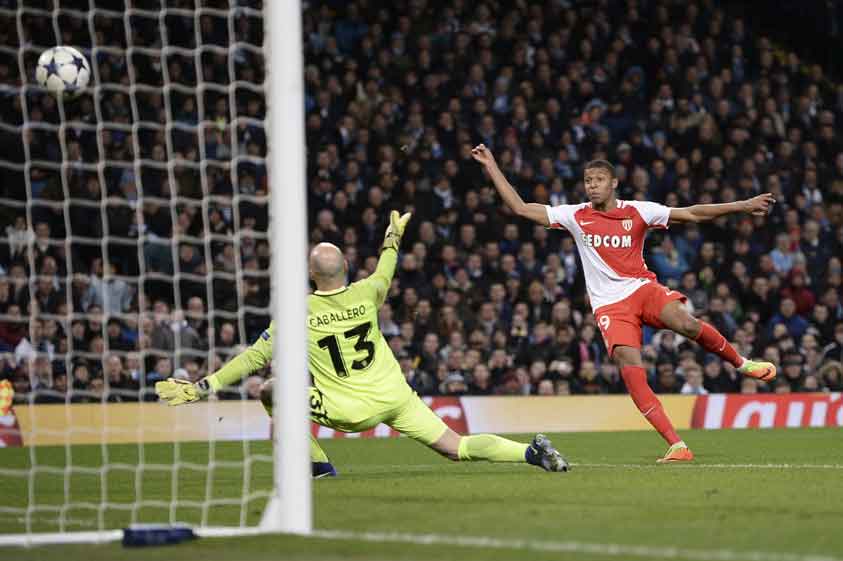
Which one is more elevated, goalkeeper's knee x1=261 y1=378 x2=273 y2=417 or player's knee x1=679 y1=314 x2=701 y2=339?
player's knee x1=679 y1=314 x2=701 y2=339

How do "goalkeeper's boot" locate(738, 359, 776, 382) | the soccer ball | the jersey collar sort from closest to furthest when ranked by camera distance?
the jersey collar
"goalkeeper's boot" locate(738, 359, 776, 382)
the soccer ball

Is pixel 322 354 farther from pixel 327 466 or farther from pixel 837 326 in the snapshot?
pixel 837 326

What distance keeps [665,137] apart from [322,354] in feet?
44.7

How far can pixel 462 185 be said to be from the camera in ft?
65.8

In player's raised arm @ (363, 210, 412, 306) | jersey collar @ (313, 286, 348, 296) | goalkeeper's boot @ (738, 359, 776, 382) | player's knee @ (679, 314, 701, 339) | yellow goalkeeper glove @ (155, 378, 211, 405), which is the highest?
player's raised arm @ (363, 210, 412, 306)

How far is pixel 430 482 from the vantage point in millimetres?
9000

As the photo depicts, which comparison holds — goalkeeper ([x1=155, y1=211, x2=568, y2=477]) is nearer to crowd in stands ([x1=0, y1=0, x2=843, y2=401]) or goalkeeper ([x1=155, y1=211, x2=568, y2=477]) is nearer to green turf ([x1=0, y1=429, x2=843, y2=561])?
green turf ([x1=0, y1=429, x2=843, y2=561])

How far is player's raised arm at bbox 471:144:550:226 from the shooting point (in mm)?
10188

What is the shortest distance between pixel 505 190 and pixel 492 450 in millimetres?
2108

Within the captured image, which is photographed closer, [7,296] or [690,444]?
[690,444]

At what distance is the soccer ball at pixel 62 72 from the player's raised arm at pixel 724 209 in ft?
16.7

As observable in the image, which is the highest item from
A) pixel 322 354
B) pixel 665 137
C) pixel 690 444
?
pixel 665 137

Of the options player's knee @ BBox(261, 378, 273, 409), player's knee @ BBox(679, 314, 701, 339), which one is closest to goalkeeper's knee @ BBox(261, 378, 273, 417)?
player's knee @ BBox(261, 378, 273, 409)

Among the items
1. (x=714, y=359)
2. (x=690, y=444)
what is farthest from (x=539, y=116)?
(x=690, y=444)
